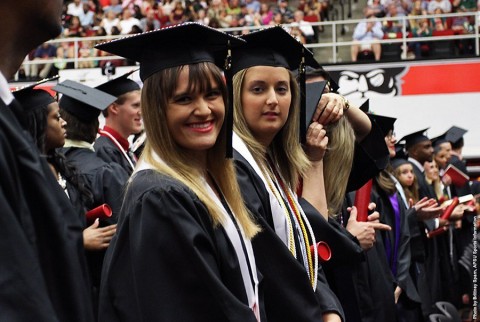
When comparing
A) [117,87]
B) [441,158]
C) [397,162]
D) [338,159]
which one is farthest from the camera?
[441,158]

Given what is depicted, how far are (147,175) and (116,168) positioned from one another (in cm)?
282

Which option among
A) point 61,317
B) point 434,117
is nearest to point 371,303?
point 61,317

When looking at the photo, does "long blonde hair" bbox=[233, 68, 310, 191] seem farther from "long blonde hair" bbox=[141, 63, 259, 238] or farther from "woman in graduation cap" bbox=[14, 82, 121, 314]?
"woman in graduation cap" bbox=[14, 82, 121, 314]

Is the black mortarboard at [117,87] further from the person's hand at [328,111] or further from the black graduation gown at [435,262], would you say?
the black graduation gown at [435,262]

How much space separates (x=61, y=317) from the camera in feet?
6.04

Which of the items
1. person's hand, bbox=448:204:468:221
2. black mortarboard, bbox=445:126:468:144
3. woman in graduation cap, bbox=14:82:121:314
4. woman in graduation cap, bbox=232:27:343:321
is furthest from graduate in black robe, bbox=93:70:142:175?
black mortarboard, bbox=445:126:468:144

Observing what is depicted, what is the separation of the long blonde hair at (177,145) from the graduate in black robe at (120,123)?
328 cm

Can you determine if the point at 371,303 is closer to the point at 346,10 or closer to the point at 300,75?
the point at 300,75

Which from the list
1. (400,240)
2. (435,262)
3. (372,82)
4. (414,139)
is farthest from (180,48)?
(372,82)

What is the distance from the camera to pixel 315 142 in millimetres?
4301

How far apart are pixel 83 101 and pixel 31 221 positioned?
4.56 m

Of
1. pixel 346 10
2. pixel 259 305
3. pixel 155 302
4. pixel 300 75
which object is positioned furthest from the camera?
pixel 346 10

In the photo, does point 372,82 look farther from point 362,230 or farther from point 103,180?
point 362,230

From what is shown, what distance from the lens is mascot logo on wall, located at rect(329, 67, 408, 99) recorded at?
59.1 ft
